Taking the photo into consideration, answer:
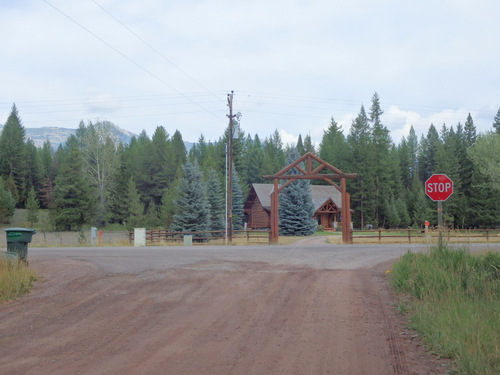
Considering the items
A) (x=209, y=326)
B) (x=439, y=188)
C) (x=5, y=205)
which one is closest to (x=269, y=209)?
(x=5, y=205)

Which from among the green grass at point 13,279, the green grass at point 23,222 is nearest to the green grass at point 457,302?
the green grass at point 13,279

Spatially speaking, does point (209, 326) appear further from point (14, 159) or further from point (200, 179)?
point (14, 159)

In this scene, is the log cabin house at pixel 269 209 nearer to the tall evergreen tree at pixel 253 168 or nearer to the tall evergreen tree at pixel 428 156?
the tall evergreen tree at pixel 253 168

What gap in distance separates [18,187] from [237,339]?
87.8 m

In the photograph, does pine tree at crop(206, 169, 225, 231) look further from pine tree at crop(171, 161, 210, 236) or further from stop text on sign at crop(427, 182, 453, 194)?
stop text on sign at crop(427, 182, 453, 194)

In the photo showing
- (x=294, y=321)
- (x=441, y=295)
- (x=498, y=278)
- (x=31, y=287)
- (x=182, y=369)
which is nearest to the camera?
(x=182, y=369)

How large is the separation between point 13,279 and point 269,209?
4990cm

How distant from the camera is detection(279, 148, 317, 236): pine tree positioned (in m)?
45.7

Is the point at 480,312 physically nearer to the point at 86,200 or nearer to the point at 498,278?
the point at 498,278

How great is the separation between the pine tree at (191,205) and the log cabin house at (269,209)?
Result: 19.3 m

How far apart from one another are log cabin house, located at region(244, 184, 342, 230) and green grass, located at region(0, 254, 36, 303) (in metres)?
48.7

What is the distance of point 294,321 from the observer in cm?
760

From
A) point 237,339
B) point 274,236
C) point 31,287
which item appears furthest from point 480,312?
point 274,236

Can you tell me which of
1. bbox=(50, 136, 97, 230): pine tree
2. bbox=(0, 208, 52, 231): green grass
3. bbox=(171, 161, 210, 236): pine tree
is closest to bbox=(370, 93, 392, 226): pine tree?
bbox=(171, 161, 210, 236): pine tree
